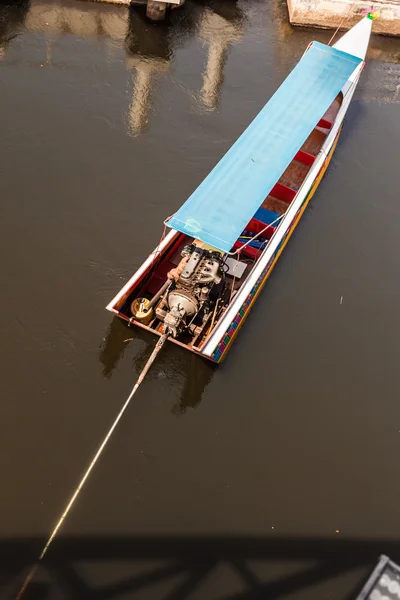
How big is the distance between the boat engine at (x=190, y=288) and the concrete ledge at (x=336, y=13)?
1649 cm

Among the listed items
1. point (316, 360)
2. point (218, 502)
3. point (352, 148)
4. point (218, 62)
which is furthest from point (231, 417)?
point (218, 62)

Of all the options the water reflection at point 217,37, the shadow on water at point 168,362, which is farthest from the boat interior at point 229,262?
the water reflection at point 217,37

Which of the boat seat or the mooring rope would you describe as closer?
the mooring rope

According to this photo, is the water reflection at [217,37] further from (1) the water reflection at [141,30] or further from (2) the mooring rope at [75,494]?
(2) the mooring rope at [75,494]

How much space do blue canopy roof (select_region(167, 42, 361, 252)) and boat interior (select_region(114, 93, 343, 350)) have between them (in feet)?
2.86

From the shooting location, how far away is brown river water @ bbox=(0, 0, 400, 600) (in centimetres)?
895

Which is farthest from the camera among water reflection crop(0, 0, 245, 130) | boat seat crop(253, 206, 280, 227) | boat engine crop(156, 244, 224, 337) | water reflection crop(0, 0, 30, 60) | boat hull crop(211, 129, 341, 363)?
water reflection crop(0, 0, 30, 60)

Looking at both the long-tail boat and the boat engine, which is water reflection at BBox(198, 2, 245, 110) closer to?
the long-tail boat

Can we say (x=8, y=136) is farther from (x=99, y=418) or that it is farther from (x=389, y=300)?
(x=389, y=300)

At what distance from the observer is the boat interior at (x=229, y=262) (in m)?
10.9

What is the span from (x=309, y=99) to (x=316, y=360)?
768 cm

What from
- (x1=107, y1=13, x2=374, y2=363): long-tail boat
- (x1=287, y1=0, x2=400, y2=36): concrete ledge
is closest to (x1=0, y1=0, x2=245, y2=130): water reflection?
(x1=287, y1=0, x2=400, y2=36): concrete ledge

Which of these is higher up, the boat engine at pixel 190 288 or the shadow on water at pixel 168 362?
the boat engine at pixel 190 288

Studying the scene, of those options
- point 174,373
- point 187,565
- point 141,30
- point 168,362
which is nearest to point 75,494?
point 187,565
